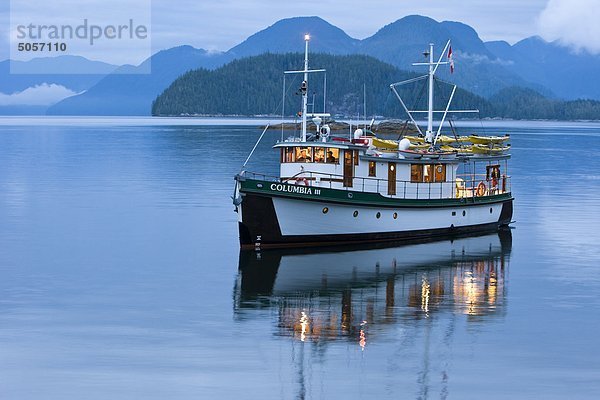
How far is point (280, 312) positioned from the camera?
34.0 m

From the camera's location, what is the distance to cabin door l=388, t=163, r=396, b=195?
5069 centimetres

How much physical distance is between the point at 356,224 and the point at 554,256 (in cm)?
1007

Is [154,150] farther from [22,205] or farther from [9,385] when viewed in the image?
[9,385]

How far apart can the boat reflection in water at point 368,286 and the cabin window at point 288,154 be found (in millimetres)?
5419

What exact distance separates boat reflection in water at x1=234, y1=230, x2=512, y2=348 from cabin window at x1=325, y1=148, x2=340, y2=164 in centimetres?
472

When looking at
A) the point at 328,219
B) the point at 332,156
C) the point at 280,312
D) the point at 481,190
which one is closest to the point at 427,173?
the point at 332,156

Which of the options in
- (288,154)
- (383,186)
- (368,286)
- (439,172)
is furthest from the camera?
(439,172)

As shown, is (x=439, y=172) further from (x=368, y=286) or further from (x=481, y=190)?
(x=368, y=286)

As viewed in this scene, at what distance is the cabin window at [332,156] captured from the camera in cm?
4906

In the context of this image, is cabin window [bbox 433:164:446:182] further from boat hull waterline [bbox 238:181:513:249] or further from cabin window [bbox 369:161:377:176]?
cabin window [bbox 369:161:377:176]

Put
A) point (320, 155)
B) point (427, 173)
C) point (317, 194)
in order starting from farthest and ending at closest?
point (427, 173), point (320, 155), point (317, 194)

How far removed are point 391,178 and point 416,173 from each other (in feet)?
5.68

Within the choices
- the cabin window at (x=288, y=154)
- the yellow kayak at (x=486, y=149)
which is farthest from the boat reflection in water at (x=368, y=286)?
the yellow kayak at (x=486, y=149)

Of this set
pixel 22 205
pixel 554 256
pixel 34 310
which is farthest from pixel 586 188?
pixel 34 310
